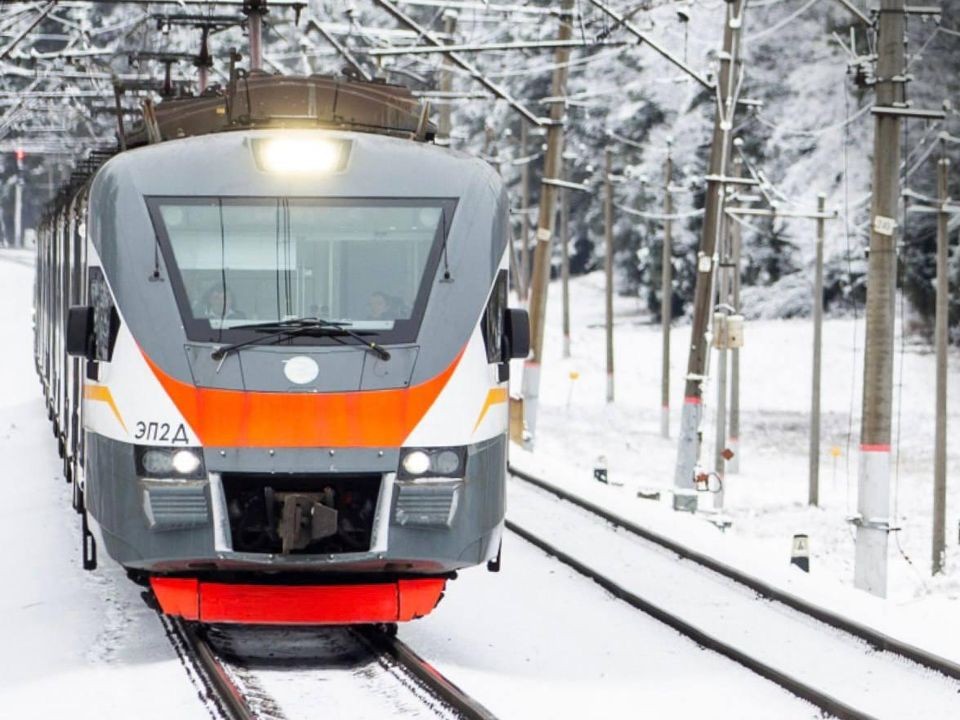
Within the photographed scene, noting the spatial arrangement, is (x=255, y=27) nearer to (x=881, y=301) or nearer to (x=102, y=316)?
(x=881, y=301)

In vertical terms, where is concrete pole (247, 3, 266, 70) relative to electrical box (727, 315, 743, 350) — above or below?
above

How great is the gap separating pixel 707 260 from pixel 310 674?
1623 cm

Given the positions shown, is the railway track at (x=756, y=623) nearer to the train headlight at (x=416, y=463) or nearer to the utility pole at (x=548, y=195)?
the train headlight at (x=416, y=463)

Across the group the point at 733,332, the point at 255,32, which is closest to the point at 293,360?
the point at 255,32

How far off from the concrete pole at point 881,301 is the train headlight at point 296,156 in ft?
31.6

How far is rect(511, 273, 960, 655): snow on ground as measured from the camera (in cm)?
2055

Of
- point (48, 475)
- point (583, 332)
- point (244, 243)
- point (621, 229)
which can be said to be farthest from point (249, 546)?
point (621, 229)

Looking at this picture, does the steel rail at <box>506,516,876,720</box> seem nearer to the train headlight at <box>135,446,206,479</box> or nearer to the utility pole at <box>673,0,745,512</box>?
the train headlight at <box>135,446,206,479</box>

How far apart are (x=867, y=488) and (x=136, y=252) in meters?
10.8

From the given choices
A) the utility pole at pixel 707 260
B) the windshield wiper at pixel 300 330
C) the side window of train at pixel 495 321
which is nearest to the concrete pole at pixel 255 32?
the utility pole at pixel 707 260

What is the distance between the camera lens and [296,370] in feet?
33.0

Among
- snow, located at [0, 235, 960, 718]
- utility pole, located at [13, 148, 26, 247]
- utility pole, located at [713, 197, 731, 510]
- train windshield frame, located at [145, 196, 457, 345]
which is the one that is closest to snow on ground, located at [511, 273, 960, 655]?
snow, located at [0, 235, 960, 718]

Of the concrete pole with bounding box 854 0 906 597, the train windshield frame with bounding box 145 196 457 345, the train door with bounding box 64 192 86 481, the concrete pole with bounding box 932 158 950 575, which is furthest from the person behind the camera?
the concrete pole with bounding box 932 158 950 575

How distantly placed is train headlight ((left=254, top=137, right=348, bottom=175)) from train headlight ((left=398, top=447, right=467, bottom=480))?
Answer: 1.78 metres
